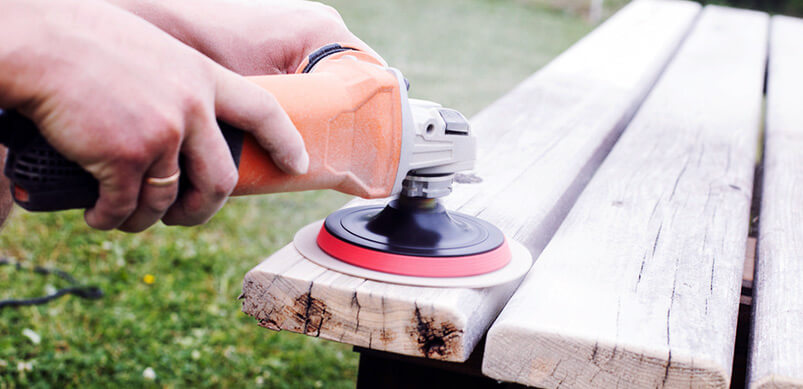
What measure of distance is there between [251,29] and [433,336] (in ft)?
2.69

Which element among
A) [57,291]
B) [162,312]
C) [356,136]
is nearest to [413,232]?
[356,136]

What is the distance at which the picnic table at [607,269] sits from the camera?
1.04m

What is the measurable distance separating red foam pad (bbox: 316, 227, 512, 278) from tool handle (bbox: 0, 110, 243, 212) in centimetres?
44

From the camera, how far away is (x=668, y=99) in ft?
8.73

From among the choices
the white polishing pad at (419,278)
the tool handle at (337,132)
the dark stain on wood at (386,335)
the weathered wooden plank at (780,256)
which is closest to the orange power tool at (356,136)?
the tool handle at (337,132)

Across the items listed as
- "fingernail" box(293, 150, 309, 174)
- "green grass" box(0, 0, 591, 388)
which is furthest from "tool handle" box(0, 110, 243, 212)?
"green grass" box(0, 0, 591, 388)

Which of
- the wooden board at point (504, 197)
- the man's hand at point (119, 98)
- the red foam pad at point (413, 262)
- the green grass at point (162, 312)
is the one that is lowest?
the green grass at point (162, 312)

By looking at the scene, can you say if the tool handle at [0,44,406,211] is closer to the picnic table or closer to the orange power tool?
the orange power tool

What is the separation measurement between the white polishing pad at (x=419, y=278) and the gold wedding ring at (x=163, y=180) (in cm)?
35

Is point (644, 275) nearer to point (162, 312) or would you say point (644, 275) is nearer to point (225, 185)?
point (225, 185)

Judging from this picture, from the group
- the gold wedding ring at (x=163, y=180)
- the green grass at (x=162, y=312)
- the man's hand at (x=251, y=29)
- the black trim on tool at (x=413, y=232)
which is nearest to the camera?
the gold wedding ring at (x=163, y=180)

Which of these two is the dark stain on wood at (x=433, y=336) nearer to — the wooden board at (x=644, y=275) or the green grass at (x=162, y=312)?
the wooden board at (x=644, y=275)

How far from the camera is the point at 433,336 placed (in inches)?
42.5

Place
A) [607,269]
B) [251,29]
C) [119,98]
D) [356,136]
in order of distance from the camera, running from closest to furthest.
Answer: [119,98]
[356,136]
[607,269]
[251,29]
